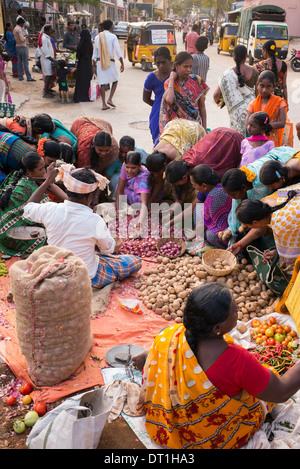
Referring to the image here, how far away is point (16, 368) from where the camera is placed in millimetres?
2652

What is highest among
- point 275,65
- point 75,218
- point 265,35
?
point 265,35

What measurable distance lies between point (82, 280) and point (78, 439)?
0.87 meters

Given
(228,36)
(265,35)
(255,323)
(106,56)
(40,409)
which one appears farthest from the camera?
(228,36)

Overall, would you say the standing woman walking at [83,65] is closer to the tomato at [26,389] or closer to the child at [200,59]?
the child at [200,59]

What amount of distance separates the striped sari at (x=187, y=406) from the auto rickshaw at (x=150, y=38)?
13.5 m

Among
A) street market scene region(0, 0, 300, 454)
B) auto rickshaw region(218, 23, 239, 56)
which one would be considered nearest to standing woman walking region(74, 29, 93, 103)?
street market scene region(0, 0, 300, 454)

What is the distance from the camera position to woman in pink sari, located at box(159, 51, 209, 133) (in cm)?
517

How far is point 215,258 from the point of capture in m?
3.62

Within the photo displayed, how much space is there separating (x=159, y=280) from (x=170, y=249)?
445 millimetres

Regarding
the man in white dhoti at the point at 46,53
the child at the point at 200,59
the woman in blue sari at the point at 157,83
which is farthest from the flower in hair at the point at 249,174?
the man in white dhoti at the point at 46,53

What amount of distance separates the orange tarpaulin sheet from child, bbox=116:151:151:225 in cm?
113

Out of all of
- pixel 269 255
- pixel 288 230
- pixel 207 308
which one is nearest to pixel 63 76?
pixel 269 255

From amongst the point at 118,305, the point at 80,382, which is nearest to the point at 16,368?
the point at 80,382

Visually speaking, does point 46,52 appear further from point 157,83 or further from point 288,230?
point 288,230
